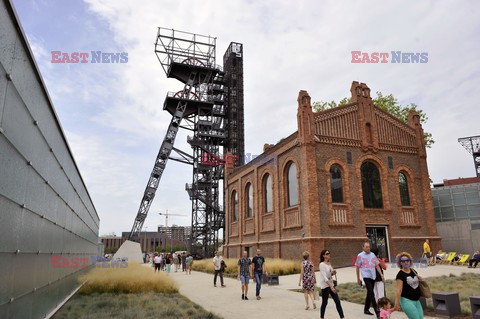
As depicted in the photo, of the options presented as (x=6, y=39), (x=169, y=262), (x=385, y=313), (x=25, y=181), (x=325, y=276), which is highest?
(x=6, y=39)

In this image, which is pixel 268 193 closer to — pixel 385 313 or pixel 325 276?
pixel 325 276

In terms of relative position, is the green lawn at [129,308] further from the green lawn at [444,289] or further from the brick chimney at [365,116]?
the brick chimney at [365,116]

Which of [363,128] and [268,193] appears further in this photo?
[268,193]

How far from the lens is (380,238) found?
23.5 meters

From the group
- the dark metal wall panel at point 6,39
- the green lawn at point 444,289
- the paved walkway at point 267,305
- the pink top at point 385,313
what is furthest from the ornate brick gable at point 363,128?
the dark metal wall panel at point 6,39

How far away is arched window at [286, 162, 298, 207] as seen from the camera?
936 inches

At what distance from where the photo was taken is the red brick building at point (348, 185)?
21.9 m

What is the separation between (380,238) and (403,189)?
165 inches

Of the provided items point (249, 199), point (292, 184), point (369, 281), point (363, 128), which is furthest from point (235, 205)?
point (369, 281)

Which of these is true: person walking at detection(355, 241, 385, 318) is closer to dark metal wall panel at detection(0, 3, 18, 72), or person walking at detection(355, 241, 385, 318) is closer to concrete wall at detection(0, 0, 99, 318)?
concrete wall at detection(0, 0, 99, 318)

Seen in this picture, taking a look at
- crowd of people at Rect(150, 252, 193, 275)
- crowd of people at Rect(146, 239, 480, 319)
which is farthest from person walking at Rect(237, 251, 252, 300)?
crowd of people at Rect(150, 252, 193, 275)

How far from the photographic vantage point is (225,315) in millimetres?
9477

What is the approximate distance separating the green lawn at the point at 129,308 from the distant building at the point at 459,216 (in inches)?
943

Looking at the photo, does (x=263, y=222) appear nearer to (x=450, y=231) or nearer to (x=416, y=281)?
(x=450, y=231)
